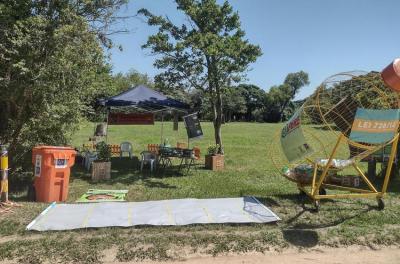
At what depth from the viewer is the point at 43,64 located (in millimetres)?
9055

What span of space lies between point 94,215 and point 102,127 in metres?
13.2

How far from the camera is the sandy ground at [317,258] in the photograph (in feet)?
18.6

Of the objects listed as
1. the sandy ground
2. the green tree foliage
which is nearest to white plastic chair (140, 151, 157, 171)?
the green tree foliage

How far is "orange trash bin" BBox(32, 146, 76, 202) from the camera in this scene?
8.21 metres

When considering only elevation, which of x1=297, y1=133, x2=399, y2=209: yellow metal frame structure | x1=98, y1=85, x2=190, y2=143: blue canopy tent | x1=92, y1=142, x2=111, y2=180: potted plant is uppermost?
x1=98, y1=85, x2=190, y2=143: blue canopy tent

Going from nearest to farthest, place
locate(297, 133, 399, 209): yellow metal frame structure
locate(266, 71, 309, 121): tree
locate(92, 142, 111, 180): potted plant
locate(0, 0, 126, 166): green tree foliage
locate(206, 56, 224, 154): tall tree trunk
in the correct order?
locate(297, 133, 399, 209): yellow metal frame structure < locate(0, 0, 126, 166): green tree foliage < locate(92, 142, 111, 180): potted plant < locate(206, 56, 224, 154): tall tree trunk < locate(266, 71, 309, 121): tree

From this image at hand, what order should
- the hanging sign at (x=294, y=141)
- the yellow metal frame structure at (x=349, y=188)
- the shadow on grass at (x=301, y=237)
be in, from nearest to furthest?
the shadow on grass at (x=301, y=237) → the yellow metal frame structure at (x=349, y=188) → the hanging sign at (x=294, y=141)

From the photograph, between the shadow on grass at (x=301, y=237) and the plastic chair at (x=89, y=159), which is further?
the plastic chair at (x=89, y=159)

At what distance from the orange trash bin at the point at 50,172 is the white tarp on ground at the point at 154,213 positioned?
48cm

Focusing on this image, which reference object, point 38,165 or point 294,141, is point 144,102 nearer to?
point 38,165

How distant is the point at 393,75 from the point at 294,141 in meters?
2.04

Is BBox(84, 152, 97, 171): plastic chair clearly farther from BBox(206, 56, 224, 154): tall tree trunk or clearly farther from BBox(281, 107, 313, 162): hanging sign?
BBox(281, 107, 313, 162): hanging sign

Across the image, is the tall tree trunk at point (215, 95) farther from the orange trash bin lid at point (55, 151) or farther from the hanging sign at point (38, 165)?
the hanging sign at point (38, 165)

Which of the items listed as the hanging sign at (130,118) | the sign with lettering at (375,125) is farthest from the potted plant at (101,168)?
the sign with lettering at (375,125)
